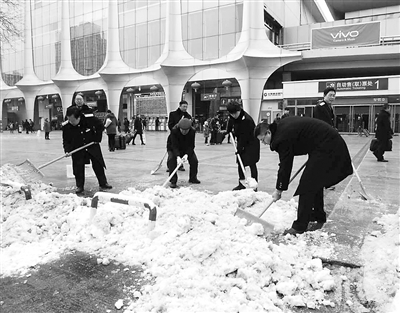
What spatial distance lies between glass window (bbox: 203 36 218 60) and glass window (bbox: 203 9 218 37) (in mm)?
385

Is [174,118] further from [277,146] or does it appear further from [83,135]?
[277,146]

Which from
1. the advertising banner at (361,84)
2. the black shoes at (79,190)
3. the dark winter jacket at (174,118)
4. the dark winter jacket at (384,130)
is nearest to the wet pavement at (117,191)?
the black shoes at (79,190)

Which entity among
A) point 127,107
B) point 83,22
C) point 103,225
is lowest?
point 103,225

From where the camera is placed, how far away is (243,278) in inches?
107

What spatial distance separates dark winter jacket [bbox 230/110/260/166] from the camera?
5859 mm

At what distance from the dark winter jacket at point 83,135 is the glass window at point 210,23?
24118 millimetres

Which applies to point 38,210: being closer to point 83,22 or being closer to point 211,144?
point 211,144

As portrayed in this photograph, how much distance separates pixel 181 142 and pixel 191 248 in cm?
362

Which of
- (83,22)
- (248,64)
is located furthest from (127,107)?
(248,64)

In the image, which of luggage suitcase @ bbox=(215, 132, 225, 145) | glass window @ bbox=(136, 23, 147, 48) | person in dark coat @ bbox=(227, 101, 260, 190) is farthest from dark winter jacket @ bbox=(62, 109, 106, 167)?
glass window @ bbox=(136, 23, 147, 48)

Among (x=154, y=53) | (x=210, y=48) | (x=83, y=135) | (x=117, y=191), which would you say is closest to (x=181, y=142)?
(x=117, y=191)

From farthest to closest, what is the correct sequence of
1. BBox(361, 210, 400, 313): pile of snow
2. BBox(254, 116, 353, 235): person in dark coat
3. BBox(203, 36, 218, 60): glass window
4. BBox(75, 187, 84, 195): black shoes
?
BBox(203, 36, 218, 60): glass window → BBox(75, 187, 84, 195): black shoes → BBox(254, 116, 353, 235): person in dark coat → BBox(361, 210, 400, 313): pile of snow

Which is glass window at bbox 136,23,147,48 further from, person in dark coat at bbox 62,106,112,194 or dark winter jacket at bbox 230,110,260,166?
dark winter jacket at bbox 230,110,260,166

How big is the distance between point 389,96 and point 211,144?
50.8 ft
